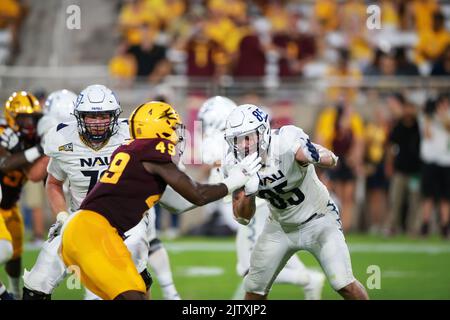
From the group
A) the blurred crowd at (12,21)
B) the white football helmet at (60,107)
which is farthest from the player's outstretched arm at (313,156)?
the blurred crowd at (12,21)

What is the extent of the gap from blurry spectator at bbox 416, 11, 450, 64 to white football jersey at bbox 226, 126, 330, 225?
297 inches

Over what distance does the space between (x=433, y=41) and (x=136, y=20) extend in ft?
14.3

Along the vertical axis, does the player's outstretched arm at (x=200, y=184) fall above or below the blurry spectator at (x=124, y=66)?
below

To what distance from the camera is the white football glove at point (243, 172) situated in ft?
18.5

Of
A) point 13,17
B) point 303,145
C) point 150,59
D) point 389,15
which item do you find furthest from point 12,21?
point 303,145

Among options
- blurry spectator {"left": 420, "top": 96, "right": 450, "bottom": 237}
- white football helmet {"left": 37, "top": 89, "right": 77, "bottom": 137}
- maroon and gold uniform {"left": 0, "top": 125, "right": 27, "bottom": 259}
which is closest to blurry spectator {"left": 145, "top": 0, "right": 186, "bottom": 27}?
blurry spectator {"left": 420, "top": 96, "right": 450, "bottom": 237}

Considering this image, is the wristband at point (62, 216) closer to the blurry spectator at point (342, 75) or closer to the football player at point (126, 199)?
the football player at point (126, 199)

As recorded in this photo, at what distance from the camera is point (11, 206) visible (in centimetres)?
757

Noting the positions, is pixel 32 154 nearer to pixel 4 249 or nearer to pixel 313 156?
pixel 4 249

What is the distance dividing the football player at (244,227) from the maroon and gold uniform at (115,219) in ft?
5.28

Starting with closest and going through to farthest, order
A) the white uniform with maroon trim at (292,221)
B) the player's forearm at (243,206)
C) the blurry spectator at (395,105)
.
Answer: the player's forearm at (243,206) < the white uniform with maroon trim at (292,221) < the blurry spectator at (395,105)

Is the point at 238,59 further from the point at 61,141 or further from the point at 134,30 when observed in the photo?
the point at 61,141

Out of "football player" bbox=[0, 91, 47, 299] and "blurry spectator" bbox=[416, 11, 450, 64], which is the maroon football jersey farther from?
"blurry spectator" bbox=[416, 11, 450, 64]

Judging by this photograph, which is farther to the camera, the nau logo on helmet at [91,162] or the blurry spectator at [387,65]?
the blurry spectator at [387,65]
